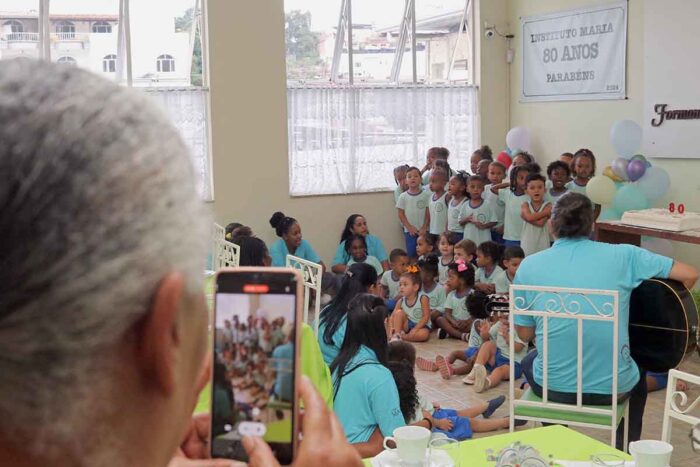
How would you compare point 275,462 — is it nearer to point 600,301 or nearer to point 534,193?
point 600,301

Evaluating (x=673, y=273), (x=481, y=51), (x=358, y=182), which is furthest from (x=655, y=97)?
(x=673, y=273)

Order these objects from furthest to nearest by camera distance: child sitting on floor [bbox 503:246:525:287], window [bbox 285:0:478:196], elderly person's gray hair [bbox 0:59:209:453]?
Result: window [bbox 285:0:478:196], child sitting on floor [bbox 503:246:525:287], elderly person's gray hair [bbox 0:59:209:453]

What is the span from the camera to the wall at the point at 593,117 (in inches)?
280

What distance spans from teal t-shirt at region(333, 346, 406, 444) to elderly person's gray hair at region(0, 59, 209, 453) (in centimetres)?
285

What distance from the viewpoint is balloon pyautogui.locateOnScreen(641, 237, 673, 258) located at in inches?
264

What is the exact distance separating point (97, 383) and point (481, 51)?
352 inches

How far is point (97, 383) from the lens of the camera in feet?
Result: 1.78

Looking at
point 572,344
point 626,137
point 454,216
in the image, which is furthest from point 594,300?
point 454,216

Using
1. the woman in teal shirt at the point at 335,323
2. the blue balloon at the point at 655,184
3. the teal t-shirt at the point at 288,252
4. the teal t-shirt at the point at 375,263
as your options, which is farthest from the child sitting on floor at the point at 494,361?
the teal t-shirt at the point at 288,252

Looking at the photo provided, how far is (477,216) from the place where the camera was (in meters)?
7.81

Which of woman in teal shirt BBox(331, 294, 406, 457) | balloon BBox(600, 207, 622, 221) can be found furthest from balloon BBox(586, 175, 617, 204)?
woman in teal shirt BBox(331, 294, 406, 457)

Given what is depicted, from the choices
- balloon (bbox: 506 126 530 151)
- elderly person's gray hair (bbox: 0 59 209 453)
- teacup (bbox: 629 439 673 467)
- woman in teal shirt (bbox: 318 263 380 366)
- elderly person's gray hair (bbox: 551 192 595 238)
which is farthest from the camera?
balloon (bbox: 506 126 530 151)

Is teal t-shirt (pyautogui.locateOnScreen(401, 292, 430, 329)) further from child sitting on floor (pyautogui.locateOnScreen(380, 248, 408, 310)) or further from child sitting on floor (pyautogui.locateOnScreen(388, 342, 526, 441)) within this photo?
child sitting on floor (pyautogui.locateOnScreen(388, 342, 526, 441))

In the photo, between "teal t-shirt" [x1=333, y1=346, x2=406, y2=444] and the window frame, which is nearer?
"teal t-shirt" [x1=333, y1=346, x2=406, y2=444]
